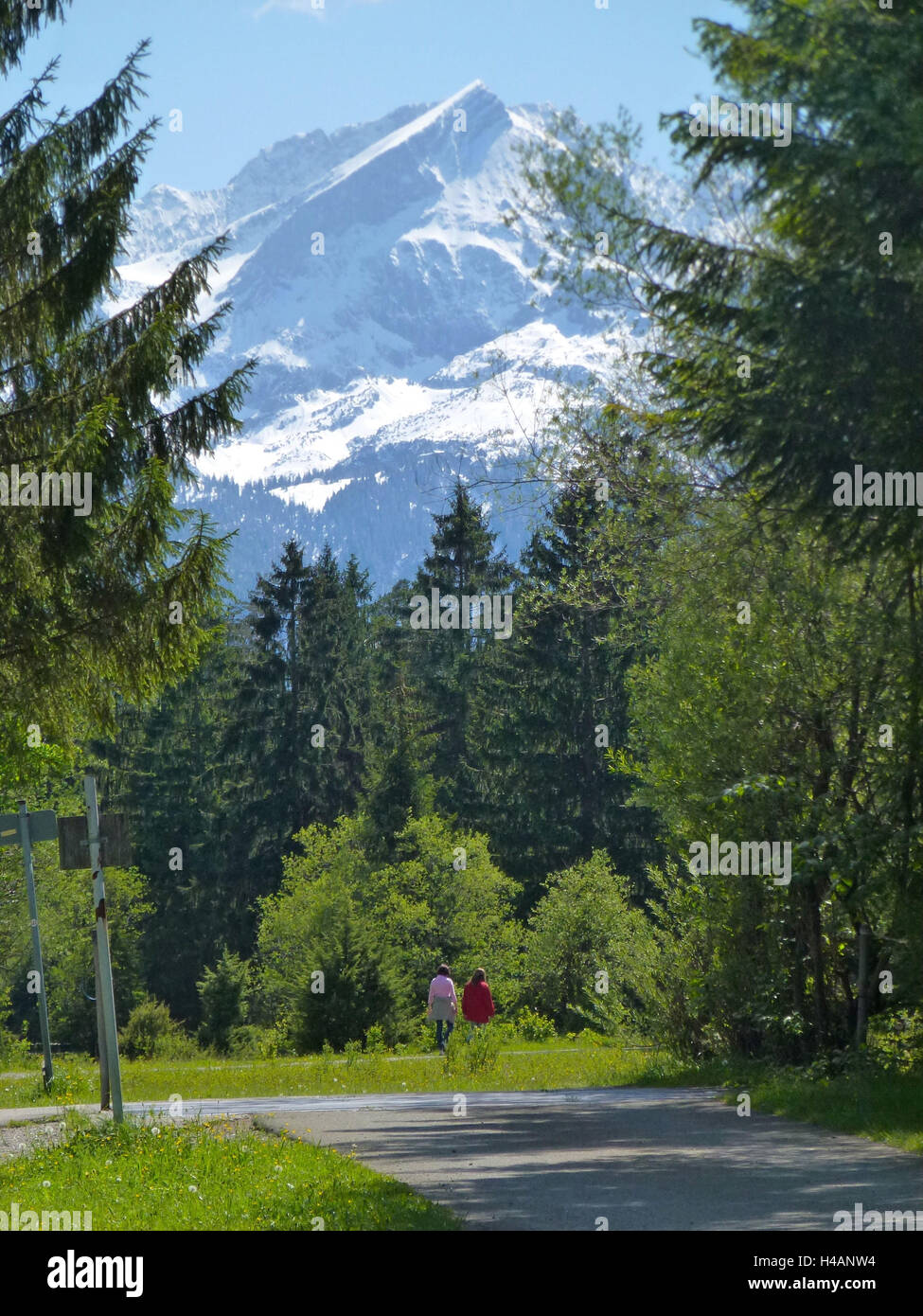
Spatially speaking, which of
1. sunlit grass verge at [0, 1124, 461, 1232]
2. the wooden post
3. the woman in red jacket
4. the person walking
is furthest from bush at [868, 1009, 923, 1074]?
the person walking

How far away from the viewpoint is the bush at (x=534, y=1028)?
33.8 meters

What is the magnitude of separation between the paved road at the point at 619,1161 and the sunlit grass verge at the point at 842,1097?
9.3 inches

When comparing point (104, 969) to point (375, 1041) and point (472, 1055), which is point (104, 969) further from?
point (375, 1041)

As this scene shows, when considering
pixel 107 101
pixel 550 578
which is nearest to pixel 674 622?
pixel 107 101

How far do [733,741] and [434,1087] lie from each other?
666 cm

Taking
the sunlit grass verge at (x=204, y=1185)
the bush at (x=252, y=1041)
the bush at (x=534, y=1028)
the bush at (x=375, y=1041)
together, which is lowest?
the bush at (x=252, y=1041)

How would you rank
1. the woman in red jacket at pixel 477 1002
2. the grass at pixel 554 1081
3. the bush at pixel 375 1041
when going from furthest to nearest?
the bush at pixel 375 1041 < the woman in red jacket at pixel 477 1002 < the grass at pixel 554 1081

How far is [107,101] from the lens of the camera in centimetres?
1449

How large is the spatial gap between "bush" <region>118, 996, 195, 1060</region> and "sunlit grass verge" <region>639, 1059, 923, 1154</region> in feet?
84.5

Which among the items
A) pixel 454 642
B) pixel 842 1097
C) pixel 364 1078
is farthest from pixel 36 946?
pixel 454 642

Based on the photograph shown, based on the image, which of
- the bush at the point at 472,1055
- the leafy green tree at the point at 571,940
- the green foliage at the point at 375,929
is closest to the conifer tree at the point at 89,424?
the bush at the point at 472,1055

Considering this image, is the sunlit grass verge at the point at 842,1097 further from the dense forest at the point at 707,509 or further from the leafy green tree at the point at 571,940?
the leafy green tree at the point at 571,940
